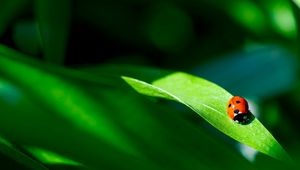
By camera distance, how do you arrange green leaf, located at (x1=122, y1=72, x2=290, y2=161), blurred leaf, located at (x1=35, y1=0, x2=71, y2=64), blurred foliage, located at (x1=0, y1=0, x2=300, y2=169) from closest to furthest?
green leaf, located at (x1=122, y1=72, x2=290, y2=161)
blurred foliage, located at (x1=0, y1=0, x2=300, y2=169)
blurred leaf, located at (x1=35, y1=0, x2=71, y2=64)

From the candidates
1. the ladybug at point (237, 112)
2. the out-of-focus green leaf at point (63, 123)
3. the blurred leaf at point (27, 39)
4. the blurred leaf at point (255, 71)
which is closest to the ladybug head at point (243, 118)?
the ladybug at point (237, 112)

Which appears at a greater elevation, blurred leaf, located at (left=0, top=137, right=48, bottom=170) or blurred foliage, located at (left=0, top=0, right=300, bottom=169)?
blurred foliage, located at (left=0, top=0, right=300, bottom=169)

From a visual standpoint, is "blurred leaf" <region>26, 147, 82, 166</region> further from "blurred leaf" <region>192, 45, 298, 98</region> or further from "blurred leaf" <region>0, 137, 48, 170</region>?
"blurred leaf" <region>192, 45, 298, 98</region>

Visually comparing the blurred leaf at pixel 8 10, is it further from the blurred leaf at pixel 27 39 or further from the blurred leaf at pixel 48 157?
the blurred leaf at pixel 48 157

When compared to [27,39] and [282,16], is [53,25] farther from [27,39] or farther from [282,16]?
[282,16]

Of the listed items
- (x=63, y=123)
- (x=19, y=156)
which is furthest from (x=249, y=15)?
(x=19, y=156)

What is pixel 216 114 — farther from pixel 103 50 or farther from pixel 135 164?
pixel 103 50

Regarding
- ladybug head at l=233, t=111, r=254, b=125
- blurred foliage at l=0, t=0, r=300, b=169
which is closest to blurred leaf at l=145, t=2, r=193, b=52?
blurred foliage at l=0, t=0, r=300, b=169
